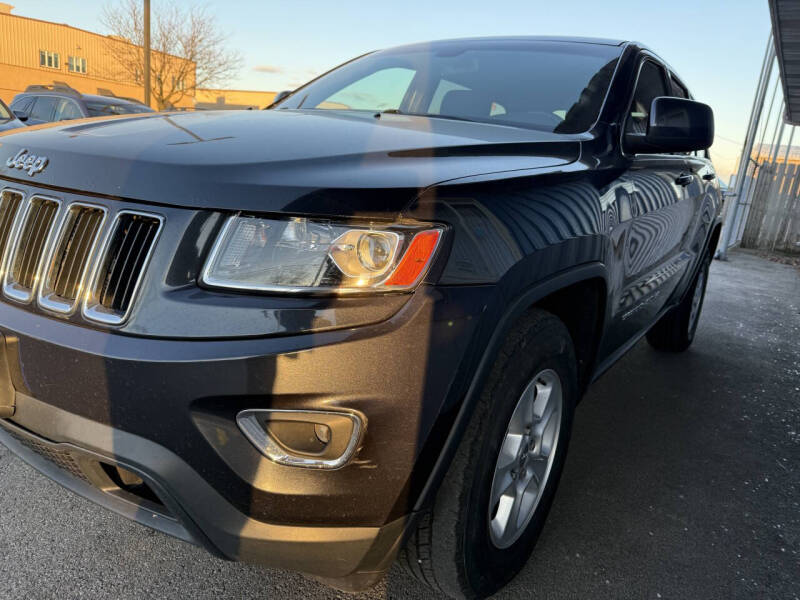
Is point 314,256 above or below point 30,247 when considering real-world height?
above

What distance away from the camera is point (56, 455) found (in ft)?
4.97

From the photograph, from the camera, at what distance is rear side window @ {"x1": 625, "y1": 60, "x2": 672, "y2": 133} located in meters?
2.61

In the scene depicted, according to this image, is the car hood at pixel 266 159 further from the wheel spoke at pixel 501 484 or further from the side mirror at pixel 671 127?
the wheel spoke at pixel 501 484

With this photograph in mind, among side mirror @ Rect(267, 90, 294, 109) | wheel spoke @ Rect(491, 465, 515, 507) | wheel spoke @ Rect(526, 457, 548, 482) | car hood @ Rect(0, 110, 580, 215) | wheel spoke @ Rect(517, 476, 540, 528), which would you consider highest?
side mirror @ Rect(267, 90, 294, 109)

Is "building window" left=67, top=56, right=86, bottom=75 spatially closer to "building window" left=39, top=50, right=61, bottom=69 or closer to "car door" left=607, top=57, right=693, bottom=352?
"building window" left=39, top=50, right=61, bottom=69

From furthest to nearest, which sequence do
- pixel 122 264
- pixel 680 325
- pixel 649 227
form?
A: pixel 680 325 < pixel 649 227 < pixel 122 264

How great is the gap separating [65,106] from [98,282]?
1117 centimetres

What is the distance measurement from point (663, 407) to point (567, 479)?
1.20 metres

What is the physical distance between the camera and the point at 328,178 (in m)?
1.34

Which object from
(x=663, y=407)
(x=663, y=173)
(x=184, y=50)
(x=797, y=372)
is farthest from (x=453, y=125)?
(x=184, y=50)

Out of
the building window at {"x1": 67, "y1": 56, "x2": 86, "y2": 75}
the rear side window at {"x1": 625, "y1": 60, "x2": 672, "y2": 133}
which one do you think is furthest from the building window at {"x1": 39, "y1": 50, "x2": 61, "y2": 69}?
the rear side window at {"x1": 625, "y1": 60, "x2": 672, "y2": 133}

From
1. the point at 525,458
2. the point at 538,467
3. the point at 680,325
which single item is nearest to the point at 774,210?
the point at 680,325

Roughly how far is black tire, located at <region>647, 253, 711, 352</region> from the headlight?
337cm

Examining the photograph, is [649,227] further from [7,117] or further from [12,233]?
[7,117]
